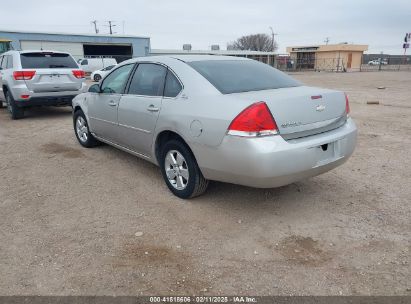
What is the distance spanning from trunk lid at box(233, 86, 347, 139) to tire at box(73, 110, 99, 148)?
350 cm

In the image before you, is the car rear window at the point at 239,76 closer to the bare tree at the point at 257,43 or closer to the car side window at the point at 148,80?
the car side window at the point at 148,80

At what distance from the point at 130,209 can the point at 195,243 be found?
1.03m

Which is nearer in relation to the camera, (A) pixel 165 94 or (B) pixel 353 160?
(A) pixel 165 94

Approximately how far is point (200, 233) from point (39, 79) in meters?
7.29

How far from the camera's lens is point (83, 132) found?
6301 millimetres

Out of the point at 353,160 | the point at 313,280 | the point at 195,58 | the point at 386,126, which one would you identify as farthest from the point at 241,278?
the point at 386,126

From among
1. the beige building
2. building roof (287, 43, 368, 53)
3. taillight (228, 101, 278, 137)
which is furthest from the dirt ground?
building roof (287, 43, 368, 53)

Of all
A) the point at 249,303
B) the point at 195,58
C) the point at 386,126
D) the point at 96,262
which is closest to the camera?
the point at 249,303

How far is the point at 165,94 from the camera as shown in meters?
4.06

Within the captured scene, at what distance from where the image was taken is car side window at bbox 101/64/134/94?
488cm

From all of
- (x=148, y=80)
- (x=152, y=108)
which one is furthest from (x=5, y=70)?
(x=152, y=108)

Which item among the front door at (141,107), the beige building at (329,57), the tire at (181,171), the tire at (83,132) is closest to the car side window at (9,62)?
the tire at (83,132)

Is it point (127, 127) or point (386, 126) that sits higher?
point (127, 127)

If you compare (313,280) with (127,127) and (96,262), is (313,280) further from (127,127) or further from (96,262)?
(127,127)
